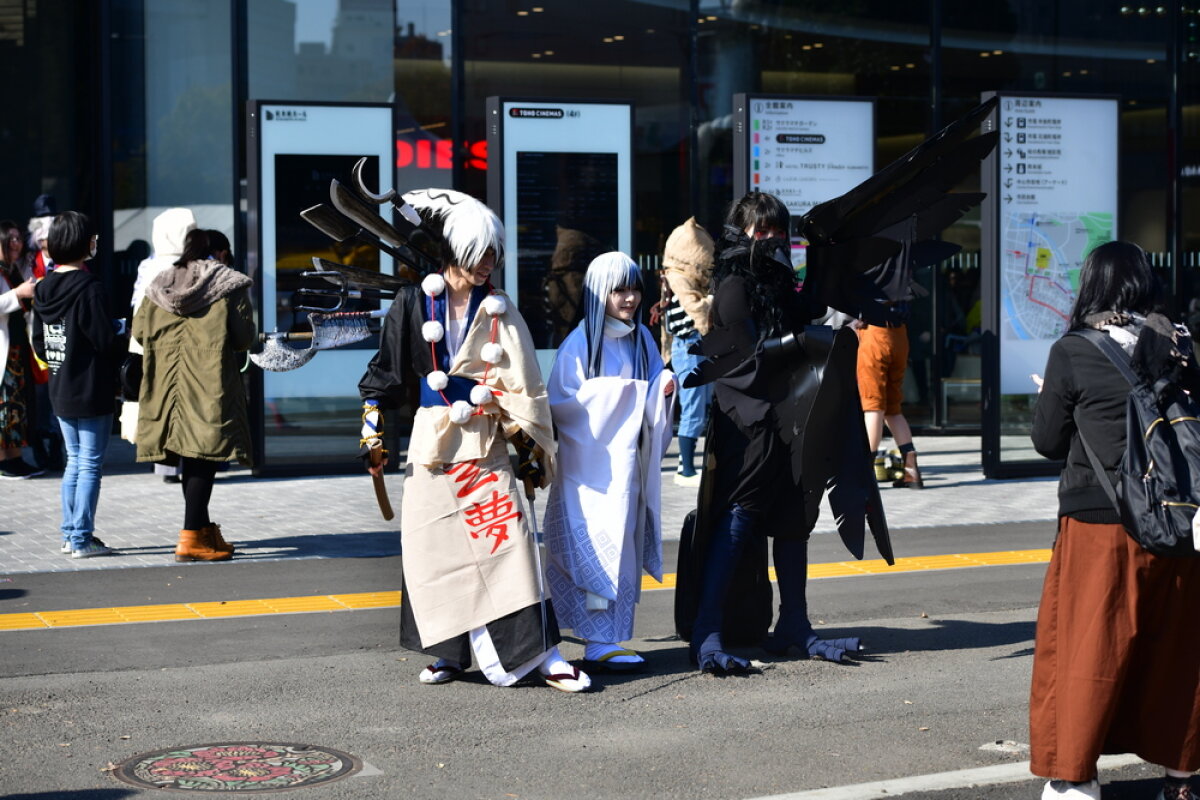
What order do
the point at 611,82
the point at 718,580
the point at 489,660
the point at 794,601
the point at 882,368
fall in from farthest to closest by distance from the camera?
the point at 611,82 → the point at 882,368 → the point at 794,601 → the point at 718,580 → the point at 489,660

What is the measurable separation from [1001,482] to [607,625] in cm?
680

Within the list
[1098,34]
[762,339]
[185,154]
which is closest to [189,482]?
[762,339]

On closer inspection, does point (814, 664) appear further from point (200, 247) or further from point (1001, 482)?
point (1001, 482)

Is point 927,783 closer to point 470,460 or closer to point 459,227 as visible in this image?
point 470,460

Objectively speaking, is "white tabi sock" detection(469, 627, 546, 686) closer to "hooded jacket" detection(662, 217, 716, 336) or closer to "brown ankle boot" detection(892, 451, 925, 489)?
"hooded jacket" detection(662, 217, 716, 336)

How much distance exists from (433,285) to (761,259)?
1.30 m

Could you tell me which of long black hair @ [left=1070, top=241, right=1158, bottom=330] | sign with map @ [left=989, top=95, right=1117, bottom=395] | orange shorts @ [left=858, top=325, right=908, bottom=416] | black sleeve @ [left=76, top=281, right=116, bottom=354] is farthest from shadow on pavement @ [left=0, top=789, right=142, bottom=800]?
sign with map @ [left=989, top=95, right=1117, bottom=395]

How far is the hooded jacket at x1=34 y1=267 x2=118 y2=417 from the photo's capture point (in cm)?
891

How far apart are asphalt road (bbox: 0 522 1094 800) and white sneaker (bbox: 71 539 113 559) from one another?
833 mm

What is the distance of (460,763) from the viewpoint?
5316mm

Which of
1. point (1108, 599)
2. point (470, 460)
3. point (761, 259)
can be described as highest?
point (761, 259)

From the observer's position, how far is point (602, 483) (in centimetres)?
654

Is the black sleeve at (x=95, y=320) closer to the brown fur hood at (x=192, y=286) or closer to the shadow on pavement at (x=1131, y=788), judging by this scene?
the brown fur hood at (x=192, y=286)

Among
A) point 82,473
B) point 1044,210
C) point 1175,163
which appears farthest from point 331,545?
point 1175,163
